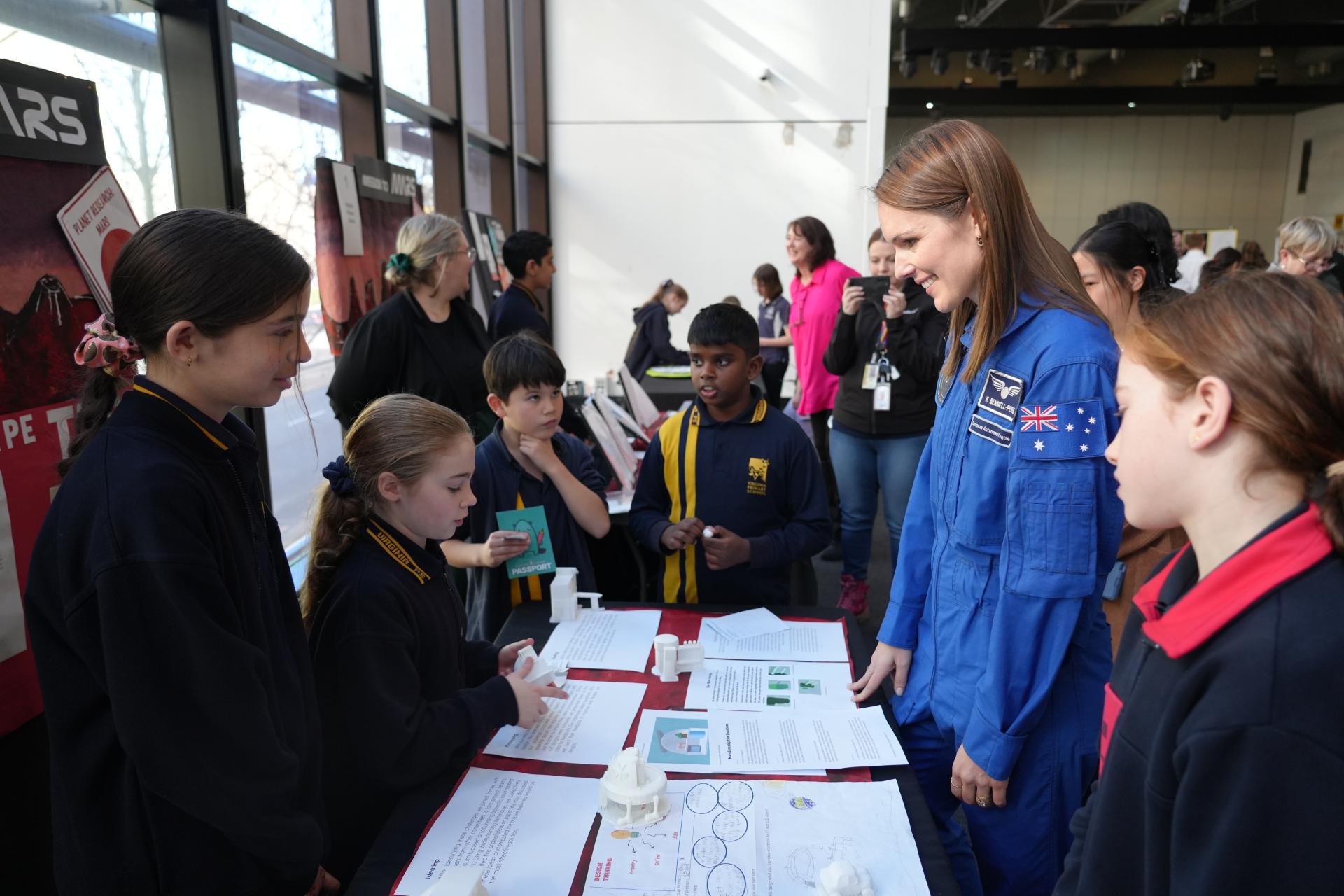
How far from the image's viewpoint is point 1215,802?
0.63 m

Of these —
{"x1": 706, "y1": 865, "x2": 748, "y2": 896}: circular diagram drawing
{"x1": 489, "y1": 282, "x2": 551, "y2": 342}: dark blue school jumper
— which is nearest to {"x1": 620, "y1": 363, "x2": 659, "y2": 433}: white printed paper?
{"x1": 489, "y1": 282, "x2": 551, "y2": 342}: dark blue school jumper

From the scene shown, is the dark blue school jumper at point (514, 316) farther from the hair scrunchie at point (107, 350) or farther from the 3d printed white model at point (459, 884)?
the 3d printed white model at point (459, 884)

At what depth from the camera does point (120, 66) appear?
2.24 m

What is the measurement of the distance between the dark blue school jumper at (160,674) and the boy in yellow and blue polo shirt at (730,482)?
3.93ft

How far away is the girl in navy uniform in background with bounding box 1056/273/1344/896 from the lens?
608 millimetres

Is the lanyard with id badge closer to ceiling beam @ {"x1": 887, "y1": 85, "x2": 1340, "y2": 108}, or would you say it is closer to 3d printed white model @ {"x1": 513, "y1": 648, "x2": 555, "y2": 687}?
3d printed white model @ {"x1": 513, "y1": 648, "x2": 555, "y2": 687}

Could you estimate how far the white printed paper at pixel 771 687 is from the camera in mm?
1371

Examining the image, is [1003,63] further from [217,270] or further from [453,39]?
[217,270]

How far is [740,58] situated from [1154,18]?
21.7 ft

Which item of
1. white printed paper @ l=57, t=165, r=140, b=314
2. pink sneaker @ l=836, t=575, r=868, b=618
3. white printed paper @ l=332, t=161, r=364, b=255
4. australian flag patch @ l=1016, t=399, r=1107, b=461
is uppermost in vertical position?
white printed paper @ l=332, t=161, r=364, b=255

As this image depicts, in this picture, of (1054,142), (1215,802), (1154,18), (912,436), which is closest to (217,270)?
(1215,802)

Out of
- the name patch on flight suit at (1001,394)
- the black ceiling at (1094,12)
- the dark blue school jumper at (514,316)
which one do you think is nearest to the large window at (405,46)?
the dark blue school jumper at (514,316)

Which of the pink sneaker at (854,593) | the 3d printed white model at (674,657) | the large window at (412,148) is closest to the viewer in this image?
the 3d printed white model at (674,657)

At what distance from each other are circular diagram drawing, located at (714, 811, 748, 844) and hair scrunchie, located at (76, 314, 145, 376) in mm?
926
